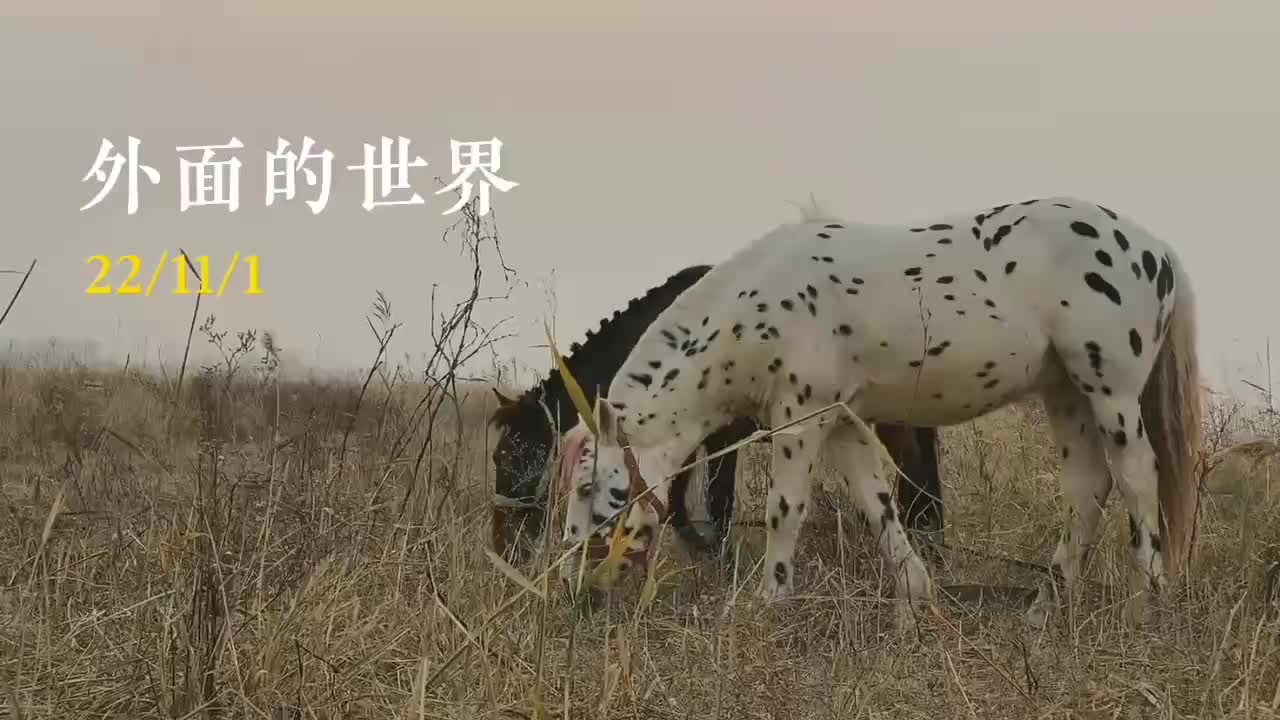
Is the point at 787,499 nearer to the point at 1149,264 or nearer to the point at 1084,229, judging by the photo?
the point at 1084,229

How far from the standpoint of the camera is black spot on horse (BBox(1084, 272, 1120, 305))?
439 cm

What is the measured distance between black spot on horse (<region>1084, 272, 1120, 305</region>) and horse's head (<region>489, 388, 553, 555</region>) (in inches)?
90.2

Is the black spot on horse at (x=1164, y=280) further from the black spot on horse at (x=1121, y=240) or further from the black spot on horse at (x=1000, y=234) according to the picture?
the black spot on horse at (x=1000, y=234)

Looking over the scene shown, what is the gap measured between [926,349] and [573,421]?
178 cm

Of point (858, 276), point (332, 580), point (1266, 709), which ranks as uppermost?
point (858, 276)

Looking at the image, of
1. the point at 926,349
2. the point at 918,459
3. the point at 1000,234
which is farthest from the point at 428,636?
the point at 918,459

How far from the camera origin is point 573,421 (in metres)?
5.26

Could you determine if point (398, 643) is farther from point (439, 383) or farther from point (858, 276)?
point (858, 276)

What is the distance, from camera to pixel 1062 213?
4570 mm

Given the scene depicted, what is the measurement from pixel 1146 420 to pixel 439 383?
10.4 ft

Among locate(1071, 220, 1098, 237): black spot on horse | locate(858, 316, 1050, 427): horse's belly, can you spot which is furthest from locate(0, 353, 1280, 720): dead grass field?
locate(1071, 220, 1098, 237): black spot on horse

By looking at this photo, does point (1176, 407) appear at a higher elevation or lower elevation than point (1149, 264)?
lower

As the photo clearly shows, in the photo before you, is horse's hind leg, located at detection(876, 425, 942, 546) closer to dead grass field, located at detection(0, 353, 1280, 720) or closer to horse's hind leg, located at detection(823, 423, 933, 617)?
horse's hind leg, located at detection(823, 423, 933, 617)

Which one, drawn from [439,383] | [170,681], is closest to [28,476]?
[439,383]
